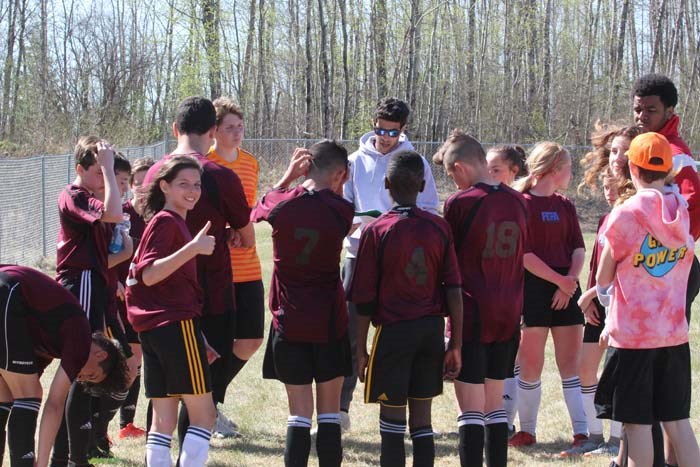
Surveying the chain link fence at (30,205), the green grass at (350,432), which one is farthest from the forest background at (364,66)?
the green grass at (350,432)

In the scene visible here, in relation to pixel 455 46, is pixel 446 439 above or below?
below

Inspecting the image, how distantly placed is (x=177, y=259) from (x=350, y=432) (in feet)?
9.22

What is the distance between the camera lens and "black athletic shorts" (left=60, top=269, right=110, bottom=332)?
5.17m

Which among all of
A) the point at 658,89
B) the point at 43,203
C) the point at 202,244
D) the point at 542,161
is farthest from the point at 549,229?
the point at 43,203

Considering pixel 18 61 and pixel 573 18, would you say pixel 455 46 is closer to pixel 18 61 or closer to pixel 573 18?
pixel 573 18

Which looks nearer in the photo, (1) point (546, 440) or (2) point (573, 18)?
(1) point (546, 440)

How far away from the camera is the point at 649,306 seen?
4402mm

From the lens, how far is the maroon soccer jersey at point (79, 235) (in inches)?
201

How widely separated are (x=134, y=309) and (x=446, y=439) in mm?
2879

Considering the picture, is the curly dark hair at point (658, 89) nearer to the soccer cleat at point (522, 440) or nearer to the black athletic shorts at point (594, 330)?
the black athletic shorts at point (594, 330)

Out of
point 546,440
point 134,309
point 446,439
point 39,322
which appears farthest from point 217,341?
point 546,440

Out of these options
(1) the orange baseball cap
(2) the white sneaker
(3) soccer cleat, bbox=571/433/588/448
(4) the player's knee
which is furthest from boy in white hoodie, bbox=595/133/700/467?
(2) the white sneaker

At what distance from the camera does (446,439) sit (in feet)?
21.1

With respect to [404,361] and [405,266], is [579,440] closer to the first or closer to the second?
[404,361]
